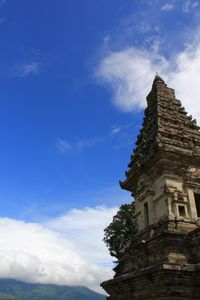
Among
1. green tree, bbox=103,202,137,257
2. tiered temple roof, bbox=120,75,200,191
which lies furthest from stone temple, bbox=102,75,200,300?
green tree, bbox=103,202,137,257

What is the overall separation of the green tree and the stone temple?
18695mm

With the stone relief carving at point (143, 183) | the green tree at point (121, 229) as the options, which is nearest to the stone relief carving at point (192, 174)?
the stone relief carving at point (143, 183)

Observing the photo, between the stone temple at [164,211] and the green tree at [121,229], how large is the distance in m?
18.7

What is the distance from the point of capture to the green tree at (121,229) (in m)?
37.2

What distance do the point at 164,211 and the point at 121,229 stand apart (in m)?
23.1

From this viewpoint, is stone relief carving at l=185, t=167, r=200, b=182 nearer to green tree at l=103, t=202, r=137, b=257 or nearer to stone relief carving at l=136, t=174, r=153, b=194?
stone relief carving at l=136, t=174, r=153, b=194

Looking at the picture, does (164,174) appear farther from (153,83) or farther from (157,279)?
(153,83)

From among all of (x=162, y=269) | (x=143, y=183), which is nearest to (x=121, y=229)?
(x=143, y=183)

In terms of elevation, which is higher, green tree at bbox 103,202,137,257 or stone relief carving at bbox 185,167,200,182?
green tree at bbox 103,202,137,257

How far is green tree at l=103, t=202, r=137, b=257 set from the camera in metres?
37.2

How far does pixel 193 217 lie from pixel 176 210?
1.03 meters

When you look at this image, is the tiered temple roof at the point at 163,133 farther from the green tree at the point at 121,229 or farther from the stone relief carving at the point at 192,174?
the green tree at the point at 121,229

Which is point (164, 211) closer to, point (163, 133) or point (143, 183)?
point (143, 183)

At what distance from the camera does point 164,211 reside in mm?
15750
